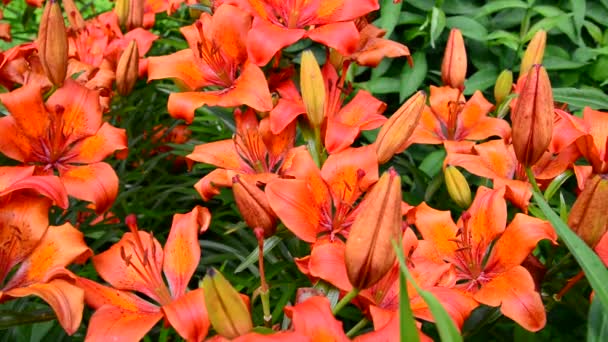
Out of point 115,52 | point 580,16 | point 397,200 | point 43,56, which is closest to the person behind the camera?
point 397,200

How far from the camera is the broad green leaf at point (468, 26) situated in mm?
1523

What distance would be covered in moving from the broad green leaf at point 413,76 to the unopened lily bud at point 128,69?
0.54 m

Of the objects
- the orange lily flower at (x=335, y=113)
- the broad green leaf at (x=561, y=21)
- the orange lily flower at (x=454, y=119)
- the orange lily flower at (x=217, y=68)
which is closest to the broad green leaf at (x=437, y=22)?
the broad green leaf at (x=561, y=21)

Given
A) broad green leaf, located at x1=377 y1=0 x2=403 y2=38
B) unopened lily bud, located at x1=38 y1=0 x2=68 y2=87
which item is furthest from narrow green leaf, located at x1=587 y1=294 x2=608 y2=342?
broad green leaf, located at x1=377 y1=0 x2=403 y2=38

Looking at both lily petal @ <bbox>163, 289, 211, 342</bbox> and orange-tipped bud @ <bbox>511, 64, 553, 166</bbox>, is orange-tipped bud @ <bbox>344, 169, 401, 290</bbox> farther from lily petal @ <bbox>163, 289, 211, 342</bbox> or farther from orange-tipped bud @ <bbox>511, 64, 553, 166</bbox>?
orange-tipped bud @ <bbox>511, 64, 553, 166</bbox>

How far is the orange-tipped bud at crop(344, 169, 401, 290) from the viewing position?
0.66 m

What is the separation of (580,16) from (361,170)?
85 cm

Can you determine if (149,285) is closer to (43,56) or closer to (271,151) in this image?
(271,151)

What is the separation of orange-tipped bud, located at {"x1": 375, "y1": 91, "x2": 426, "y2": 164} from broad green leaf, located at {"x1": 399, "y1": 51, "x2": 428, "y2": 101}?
0.55 m

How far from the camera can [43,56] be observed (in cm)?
103

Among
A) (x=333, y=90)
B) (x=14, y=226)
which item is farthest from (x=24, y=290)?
(x=333, y=90)

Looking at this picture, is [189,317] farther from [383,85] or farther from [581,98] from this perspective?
[383,85]

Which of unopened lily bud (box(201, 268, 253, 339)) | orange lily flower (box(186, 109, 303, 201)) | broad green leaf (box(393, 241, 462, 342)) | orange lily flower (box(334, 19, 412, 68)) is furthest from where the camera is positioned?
orange lily flower (box(334, 19, 412, 68))

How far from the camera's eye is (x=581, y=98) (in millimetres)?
1025
